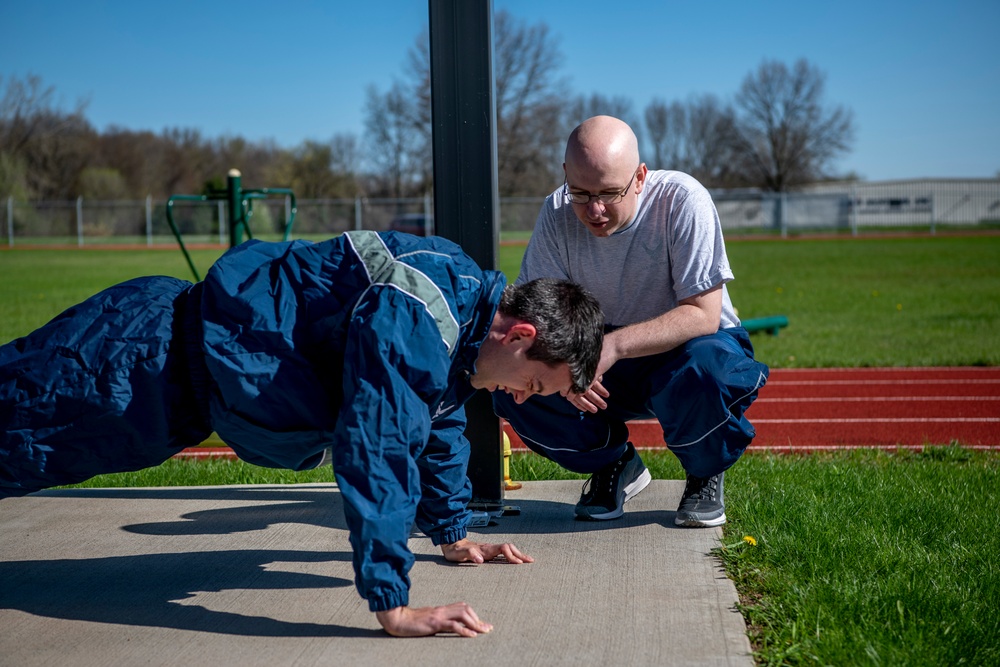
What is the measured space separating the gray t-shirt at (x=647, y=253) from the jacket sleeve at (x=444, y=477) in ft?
3.32

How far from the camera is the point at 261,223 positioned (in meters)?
40.1

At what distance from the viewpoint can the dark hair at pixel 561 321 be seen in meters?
2.54

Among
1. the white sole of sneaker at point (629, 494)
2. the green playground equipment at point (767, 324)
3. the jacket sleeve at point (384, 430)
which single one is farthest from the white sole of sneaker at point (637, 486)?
the green playground equipment at point (767, 324)

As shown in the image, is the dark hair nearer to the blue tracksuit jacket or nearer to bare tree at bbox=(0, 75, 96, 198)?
the blue tracksuit jacket

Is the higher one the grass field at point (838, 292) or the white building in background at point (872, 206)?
the white building in background at point (872, 206)

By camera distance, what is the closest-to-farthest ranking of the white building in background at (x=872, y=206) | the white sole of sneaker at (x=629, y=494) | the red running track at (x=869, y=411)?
the white sole of sneaker at (x=629, y=494) → the red running track at (x=869, y=411) → the white building in background at (x=872, y=206)

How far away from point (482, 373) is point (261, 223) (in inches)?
1536

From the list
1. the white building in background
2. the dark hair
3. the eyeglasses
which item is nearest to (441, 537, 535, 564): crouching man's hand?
the dark hair

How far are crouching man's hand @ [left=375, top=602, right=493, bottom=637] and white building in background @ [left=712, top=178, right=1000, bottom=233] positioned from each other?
141 feet

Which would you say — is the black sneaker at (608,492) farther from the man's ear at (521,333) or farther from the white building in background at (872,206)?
the white building in background at (872,206)

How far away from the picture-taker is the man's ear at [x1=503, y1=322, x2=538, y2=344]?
254cm

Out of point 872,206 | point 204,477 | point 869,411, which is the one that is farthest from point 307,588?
point 872,206

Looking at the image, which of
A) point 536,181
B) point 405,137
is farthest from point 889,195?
point 405,137

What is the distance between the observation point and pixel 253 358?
250 cm
